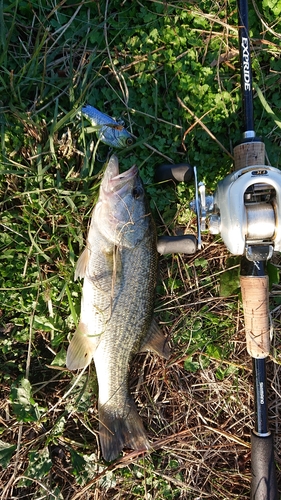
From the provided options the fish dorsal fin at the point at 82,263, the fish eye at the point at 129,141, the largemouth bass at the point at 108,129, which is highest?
the largemouth bass at the point at 108,129

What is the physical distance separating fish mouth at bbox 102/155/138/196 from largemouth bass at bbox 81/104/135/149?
0.35 m

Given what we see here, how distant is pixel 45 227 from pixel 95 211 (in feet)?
1.47

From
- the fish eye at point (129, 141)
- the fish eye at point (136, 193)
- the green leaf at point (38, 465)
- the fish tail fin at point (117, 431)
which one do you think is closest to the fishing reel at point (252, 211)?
the fish eye at point (136, 193)

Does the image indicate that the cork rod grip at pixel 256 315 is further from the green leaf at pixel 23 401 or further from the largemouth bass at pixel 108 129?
the green leaf at pixel 23 401

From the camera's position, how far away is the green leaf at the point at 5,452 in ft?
8.93

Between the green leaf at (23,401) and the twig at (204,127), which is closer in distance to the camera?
the green leaf at (23,401)

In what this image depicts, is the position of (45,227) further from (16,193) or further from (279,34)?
(279,34)

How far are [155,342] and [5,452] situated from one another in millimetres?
1243

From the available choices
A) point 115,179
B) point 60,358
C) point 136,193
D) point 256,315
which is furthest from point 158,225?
point 60,358

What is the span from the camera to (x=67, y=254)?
9.24ft

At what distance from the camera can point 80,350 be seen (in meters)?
2.68

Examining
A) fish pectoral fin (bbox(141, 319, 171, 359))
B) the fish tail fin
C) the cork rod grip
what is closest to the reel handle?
the cork rod grip

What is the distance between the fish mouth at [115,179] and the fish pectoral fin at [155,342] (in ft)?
3.07

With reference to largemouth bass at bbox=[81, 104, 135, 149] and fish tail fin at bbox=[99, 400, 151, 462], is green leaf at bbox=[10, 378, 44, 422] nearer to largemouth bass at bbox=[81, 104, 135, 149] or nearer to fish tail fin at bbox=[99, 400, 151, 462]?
fish tail fin at bbox=[99, 400, 151, 462]
